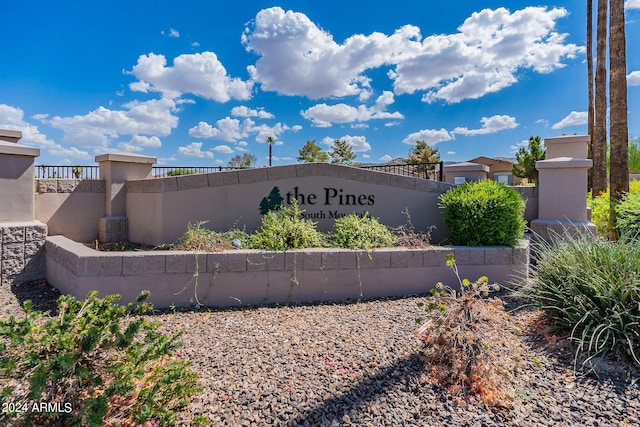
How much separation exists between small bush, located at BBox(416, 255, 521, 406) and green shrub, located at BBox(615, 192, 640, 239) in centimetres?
378

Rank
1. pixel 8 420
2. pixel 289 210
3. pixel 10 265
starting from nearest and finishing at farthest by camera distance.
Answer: pixel 8 420 < pixel 10 265 < pixel 289 210

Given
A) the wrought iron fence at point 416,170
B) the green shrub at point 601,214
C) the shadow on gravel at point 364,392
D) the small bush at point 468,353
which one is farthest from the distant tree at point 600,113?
the shadow on gravel at point 364,392

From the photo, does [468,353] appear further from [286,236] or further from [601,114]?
[601,114]

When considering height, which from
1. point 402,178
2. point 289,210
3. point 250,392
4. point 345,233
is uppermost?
point 402,178

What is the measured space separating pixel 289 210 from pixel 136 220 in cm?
292

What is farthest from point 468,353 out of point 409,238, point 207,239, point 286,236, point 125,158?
point 125,158

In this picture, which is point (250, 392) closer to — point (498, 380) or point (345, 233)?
point (498, 380)

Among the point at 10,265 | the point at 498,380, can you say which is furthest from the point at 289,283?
the point at 10,265

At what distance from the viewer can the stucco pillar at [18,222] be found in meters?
4.93

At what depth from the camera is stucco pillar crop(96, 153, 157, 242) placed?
6.16m

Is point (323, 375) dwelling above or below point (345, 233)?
below

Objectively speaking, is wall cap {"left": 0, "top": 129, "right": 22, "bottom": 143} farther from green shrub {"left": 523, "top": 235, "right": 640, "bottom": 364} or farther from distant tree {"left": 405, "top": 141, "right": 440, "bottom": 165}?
distant tree {"left": 405, "top": 141, "right": 440, "bottom": 165}

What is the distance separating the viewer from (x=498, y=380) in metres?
2.56

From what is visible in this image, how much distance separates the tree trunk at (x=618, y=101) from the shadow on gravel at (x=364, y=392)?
254 inches
